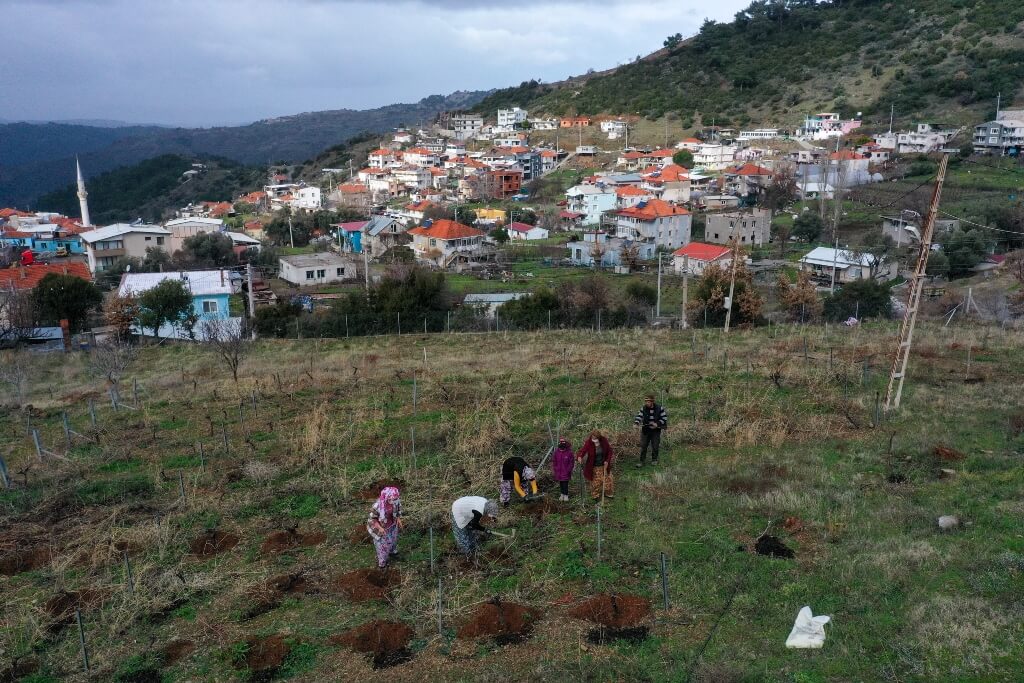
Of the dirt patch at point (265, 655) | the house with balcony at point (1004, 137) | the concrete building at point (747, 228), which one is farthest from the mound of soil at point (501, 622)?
the house with balcony at point (1004, 137)

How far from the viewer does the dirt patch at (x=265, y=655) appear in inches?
243

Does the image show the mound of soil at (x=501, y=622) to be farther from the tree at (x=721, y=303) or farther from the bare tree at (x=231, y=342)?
the tree at (x=721, y=303)

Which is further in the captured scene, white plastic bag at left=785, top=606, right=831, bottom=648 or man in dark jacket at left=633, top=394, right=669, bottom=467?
man in dark jacket at left=633, top=394, right=669, bottom=467

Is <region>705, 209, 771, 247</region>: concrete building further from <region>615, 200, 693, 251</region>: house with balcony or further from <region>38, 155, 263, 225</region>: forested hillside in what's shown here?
<region>38, 155, 263, 225</region>: forested hillside

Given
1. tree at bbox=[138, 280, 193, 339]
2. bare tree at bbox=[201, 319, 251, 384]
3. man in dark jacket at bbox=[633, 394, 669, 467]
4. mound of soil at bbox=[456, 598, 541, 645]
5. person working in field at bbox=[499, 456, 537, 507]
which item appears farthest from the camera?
tree at bbox=[138, 280, 193, 339]

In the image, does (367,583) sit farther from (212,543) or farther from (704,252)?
(704,252)

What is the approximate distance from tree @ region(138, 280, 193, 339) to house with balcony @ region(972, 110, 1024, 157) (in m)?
66.6

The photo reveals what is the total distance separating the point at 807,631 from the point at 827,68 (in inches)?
4189

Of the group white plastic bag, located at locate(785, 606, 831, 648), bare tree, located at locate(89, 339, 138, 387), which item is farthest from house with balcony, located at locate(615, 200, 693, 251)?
white plastic bag, located at locate(785, 606, 831, 648)

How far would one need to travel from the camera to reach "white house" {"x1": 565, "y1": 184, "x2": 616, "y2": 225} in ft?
217

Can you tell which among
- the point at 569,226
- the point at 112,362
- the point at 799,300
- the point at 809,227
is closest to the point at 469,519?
the point at 112,362

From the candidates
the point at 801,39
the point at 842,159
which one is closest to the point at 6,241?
the point at 842,159

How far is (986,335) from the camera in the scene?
1802 cm

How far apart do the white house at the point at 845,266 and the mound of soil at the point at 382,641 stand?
129 ft
